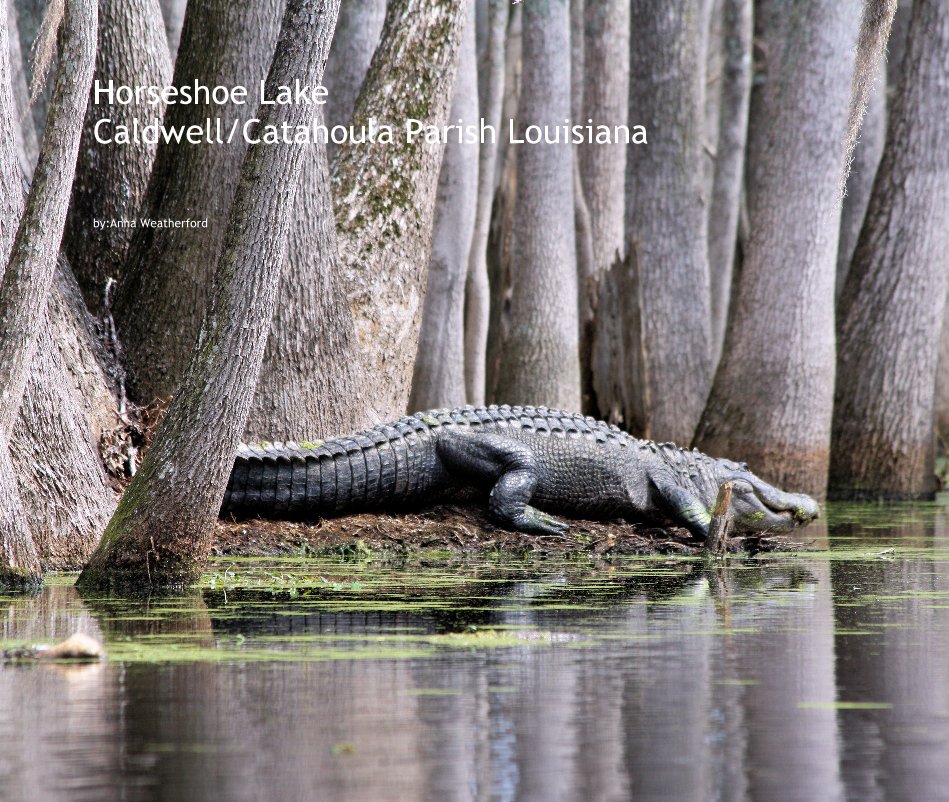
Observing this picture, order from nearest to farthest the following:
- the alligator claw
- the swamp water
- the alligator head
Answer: the swamp water, the alligator claw, the alligator head

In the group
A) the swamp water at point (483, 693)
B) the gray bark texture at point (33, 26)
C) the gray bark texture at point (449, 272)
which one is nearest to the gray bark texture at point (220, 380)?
the swamp water at point (483, 693)

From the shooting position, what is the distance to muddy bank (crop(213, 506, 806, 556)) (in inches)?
325

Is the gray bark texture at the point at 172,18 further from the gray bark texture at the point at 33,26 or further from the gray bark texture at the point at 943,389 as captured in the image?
the gray bark texture at the point at 943,389

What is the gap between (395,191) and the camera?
11.0 metres

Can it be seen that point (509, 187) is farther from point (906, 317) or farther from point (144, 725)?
point (144, 725)

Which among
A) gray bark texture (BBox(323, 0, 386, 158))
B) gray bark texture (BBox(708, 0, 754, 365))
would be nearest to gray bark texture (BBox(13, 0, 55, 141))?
gray bark texture (BBox(323, 0, 386, 158))

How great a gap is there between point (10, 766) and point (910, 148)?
1258 cm

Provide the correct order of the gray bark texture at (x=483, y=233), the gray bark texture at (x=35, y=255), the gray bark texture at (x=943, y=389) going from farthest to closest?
the gray bark texture at (x=943, y=389), the gray bark texture at (x=483, y=233), the gray bark texture at (x=35, y=255)

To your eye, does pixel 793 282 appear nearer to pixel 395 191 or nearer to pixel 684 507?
pixel 395 191

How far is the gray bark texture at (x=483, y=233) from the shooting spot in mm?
18089

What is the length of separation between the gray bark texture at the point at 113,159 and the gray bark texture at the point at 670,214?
7419mm

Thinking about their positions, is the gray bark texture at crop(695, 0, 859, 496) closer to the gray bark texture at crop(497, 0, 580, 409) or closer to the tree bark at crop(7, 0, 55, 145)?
the gray bark texture at crop(497, 0, 580, 409)

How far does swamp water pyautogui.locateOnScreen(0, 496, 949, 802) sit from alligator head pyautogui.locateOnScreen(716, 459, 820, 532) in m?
2.95

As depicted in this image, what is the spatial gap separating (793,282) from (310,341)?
5862 mm
